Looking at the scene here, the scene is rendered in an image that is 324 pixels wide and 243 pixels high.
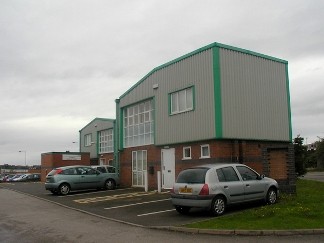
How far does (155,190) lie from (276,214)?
36.5 ft

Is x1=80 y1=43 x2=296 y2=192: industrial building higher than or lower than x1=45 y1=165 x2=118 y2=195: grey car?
higher

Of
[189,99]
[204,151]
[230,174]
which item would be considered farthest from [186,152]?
[230,174]

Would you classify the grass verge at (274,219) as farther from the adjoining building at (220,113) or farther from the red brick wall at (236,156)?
the adjoining building at (220,113)

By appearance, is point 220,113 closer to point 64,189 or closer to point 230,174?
point 230,174

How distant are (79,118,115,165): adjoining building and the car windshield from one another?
897 inches

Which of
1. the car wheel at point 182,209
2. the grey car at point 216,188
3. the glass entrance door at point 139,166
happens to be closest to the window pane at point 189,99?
the glass entrance door at point 139,166

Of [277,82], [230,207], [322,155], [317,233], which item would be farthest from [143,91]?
[322,155]

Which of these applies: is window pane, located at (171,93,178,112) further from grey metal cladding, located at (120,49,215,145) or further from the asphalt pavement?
the asphalt pavement

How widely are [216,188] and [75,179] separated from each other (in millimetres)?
12620

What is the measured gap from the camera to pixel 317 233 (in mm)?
9789

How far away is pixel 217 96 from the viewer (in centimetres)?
1866

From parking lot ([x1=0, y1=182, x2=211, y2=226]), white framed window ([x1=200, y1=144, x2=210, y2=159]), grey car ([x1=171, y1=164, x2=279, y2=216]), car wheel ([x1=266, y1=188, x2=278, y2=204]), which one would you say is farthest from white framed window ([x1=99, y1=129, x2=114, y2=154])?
grey car ([x1=171, y1=164, x2=279, y2=216])

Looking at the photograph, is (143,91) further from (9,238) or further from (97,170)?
(9,238)

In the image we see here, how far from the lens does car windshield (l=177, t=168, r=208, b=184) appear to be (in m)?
12.7
